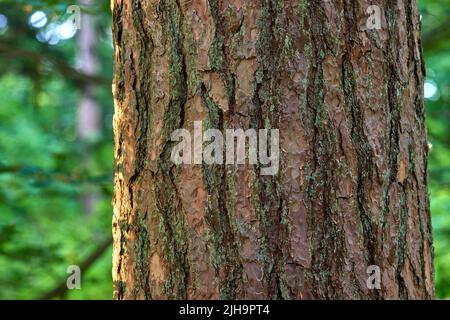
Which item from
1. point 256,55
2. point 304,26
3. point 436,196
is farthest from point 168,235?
point 436,196

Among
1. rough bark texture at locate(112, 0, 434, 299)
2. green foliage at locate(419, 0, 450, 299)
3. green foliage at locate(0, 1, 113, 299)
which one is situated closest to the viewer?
rough bark texture at locate(112, 0, 434, 299)

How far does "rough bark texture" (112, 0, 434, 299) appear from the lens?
5.64ft

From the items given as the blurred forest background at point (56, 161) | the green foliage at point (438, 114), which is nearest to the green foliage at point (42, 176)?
the blurred forest background at point (56, 161)

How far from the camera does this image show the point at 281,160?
173 centimetres

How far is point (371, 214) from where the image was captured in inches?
69.4

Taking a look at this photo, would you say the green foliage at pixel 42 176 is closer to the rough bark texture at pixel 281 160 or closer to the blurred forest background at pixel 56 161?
the blurred forest background at pixel 56 161

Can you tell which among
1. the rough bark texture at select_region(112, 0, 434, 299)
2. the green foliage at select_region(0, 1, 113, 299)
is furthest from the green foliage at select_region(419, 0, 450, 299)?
the rough bark texture at select_region(112, 0, 434, 299)

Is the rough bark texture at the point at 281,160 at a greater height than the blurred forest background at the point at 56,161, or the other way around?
the blurred forest background at the point at 56,161

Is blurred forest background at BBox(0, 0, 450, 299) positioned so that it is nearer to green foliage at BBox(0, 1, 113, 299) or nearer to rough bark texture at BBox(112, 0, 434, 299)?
green foliage at BBox(0, 1, 113, 299)

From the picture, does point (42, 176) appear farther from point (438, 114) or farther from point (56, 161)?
point (438, 114)

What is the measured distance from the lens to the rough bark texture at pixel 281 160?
5.64ft

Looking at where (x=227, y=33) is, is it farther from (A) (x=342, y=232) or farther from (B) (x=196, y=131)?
(A) (x=342, y=232)

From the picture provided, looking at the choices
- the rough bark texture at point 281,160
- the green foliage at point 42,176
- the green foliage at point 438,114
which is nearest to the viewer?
the rough bark texture at point 281,160

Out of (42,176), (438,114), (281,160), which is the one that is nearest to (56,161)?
(42,176)
